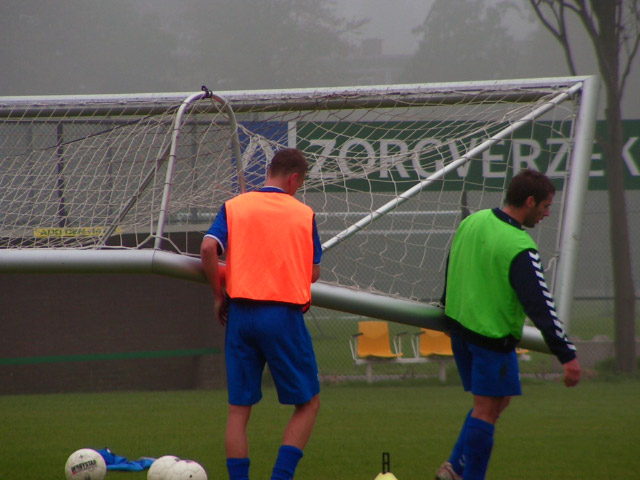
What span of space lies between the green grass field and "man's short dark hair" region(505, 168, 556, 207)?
2.07 meters

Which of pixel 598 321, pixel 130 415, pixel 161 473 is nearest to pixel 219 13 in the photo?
pixel 598 321

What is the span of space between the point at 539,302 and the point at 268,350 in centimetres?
120

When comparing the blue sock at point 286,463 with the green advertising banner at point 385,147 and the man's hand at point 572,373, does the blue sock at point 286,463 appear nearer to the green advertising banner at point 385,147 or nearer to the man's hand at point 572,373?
the man's hand at point 572,373

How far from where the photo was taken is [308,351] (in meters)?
3.69

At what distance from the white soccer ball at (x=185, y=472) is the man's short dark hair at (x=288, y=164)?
1644 millimetres

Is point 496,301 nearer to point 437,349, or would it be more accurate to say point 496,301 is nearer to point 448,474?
point 448,474

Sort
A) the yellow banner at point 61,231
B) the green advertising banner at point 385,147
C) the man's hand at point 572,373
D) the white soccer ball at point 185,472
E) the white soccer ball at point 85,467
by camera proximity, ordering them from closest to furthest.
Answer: the man's hand at point 572,373
the white soccer ball at point 185,472
the white soccer ball at point 85,467
the green advertising banner at point 385,147
the yellow banner at point 61,231

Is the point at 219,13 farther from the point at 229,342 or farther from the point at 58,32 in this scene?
the point at 229,342

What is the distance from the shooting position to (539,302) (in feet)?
12.1

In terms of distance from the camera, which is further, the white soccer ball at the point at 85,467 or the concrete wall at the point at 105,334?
the concrete wall at the point at 105,334

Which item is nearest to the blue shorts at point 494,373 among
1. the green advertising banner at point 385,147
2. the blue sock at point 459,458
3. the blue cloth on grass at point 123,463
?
the blue sock at point 459,458

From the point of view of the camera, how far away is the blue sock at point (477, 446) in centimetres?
383

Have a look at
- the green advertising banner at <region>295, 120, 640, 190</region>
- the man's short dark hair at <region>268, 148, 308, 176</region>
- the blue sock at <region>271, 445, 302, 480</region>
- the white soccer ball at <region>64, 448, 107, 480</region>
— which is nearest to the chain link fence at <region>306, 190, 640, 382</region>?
the green advertising banner at <region>295, 120, 640, 190</region>

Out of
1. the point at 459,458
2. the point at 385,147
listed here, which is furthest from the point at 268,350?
the point at 385,147
